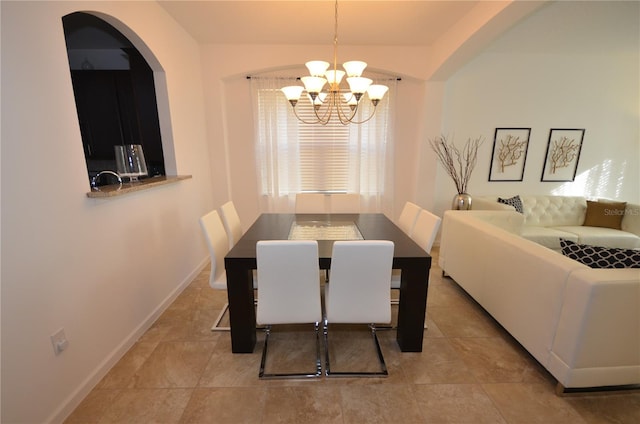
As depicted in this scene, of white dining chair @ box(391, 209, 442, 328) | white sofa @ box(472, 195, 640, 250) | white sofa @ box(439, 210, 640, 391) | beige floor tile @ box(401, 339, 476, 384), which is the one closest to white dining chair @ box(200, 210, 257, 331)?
white dining chair @ box(391, 209, 442, 328)

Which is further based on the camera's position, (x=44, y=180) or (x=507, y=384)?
(x=507, y=384)

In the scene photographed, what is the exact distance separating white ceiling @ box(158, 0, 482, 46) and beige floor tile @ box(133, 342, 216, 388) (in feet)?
9.71

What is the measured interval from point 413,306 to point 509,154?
3.32m

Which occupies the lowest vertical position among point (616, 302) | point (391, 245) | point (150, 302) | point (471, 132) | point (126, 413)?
point (126, 413)

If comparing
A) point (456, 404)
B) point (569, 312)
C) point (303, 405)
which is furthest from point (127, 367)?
point (569, 312)

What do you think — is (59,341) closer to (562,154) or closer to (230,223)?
(230,223)

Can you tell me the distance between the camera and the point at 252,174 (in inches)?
154

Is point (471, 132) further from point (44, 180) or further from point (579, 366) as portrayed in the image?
point (44, 180)

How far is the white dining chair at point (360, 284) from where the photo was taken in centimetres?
157

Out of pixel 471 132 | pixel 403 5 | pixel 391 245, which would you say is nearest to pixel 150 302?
pixel 391 245

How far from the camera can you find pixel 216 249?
7.11 feet

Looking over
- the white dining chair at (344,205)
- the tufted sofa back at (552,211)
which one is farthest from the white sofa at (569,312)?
the tufted sofa back at (552,211)

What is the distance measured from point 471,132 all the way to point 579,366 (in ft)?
10.5

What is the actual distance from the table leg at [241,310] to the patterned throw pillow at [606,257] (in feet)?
7.11
